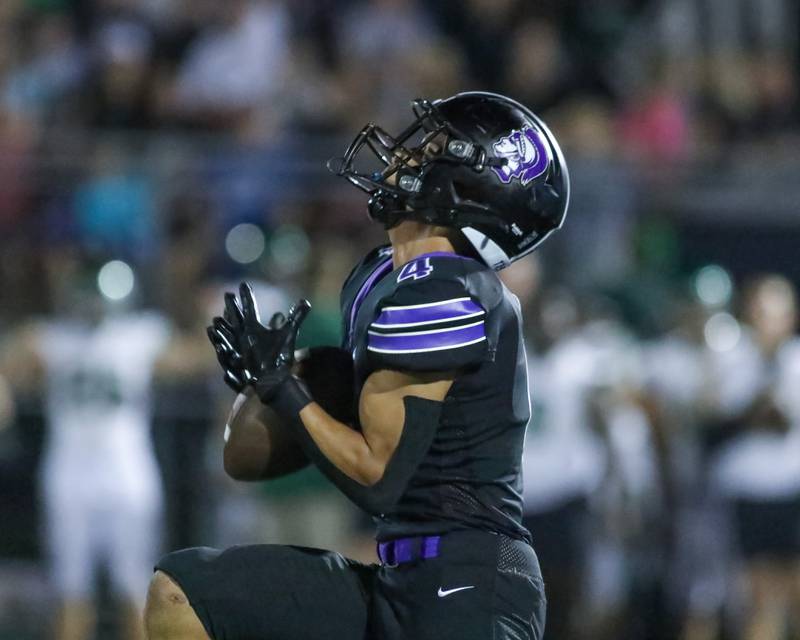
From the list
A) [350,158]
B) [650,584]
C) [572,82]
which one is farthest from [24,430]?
[350,158]

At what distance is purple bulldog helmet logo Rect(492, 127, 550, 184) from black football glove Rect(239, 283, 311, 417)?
1.75 feet

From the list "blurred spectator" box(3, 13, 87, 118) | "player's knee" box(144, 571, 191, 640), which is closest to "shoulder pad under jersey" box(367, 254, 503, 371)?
"player's knee" box(144, 571, 191, 640)

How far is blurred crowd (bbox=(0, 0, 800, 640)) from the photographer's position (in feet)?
25.2

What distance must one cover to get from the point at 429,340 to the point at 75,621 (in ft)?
15.3

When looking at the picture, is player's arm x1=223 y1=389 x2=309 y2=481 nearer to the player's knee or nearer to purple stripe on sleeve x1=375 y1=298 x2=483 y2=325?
the player's knee

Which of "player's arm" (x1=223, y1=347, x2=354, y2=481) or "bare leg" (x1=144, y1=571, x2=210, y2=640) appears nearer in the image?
"bare leg" (x1=144, y1=571, x2=210, y2=640)

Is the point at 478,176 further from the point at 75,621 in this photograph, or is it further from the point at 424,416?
the point at 75,621

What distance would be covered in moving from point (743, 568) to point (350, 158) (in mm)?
5052

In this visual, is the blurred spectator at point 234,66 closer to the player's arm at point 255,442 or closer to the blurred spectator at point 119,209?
the blurred spectator at point 119,209

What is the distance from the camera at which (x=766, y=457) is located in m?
7.88

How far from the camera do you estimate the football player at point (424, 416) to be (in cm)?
334

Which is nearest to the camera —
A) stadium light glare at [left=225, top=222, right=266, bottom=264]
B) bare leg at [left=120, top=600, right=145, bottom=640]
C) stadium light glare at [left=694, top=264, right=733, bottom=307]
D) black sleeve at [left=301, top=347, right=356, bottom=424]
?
black sleeve at [left=301, top=347, right=356, bottom=424]

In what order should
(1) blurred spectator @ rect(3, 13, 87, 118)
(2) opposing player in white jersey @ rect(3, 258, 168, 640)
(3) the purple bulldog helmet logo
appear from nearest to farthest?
(3) the purple bulldog helmet logo
(2) opposing player in white jersey @ rect(3, 258, 168, 640)
(1) blurred spectator @ rect(3, 13, 87, 118)

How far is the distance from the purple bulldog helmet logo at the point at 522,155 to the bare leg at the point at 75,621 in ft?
15.0
